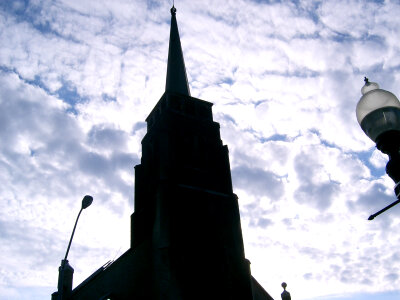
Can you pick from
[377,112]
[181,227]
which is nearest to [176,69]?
[181,227]

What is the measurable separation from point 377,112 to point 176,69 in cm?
2240

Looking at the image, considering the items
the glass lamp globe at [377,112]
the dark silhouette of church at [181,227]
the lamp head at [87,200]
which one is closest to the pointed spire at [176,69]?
the dark silhouette of church at [181,227]

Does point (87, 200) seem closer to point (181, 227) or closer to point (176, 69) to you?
point (181, 227)

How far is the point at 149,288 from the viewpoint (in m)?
16.0

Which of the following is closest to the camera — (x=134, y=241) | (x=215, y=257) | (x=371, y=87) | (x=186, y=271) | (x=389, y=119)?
(x=389, y=119)

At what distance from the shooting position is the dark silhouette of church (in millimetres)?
15539

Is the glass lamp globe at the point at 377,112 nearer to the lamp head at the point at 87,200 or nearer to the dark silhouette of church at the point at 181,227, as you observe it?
the lamp head at the point at 87,200

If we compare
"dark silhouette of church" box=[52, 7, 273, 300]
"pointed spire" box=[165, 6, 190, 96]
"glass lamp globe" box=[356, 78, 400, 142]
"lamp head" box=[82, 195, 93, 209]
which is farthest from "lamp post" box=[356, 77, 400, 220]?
"pointed spire" box=[165, 6, 190, 96]

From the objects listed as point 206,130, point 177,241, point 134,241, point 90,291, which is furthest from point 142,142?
point 90,291

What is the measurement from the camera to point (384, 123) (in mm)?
3217

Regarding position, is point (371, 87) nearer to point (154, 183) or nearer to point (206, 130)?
point (154, 183)

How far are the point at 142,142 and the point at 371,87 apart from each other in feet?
63.3

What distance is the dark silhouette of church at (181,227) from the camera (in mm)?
15539

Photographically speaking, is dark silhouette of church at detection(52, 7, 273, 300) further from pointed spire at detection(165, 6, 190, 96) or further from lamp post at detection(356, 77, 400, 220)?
lamp post at detection(356, 77, 400, 220)
